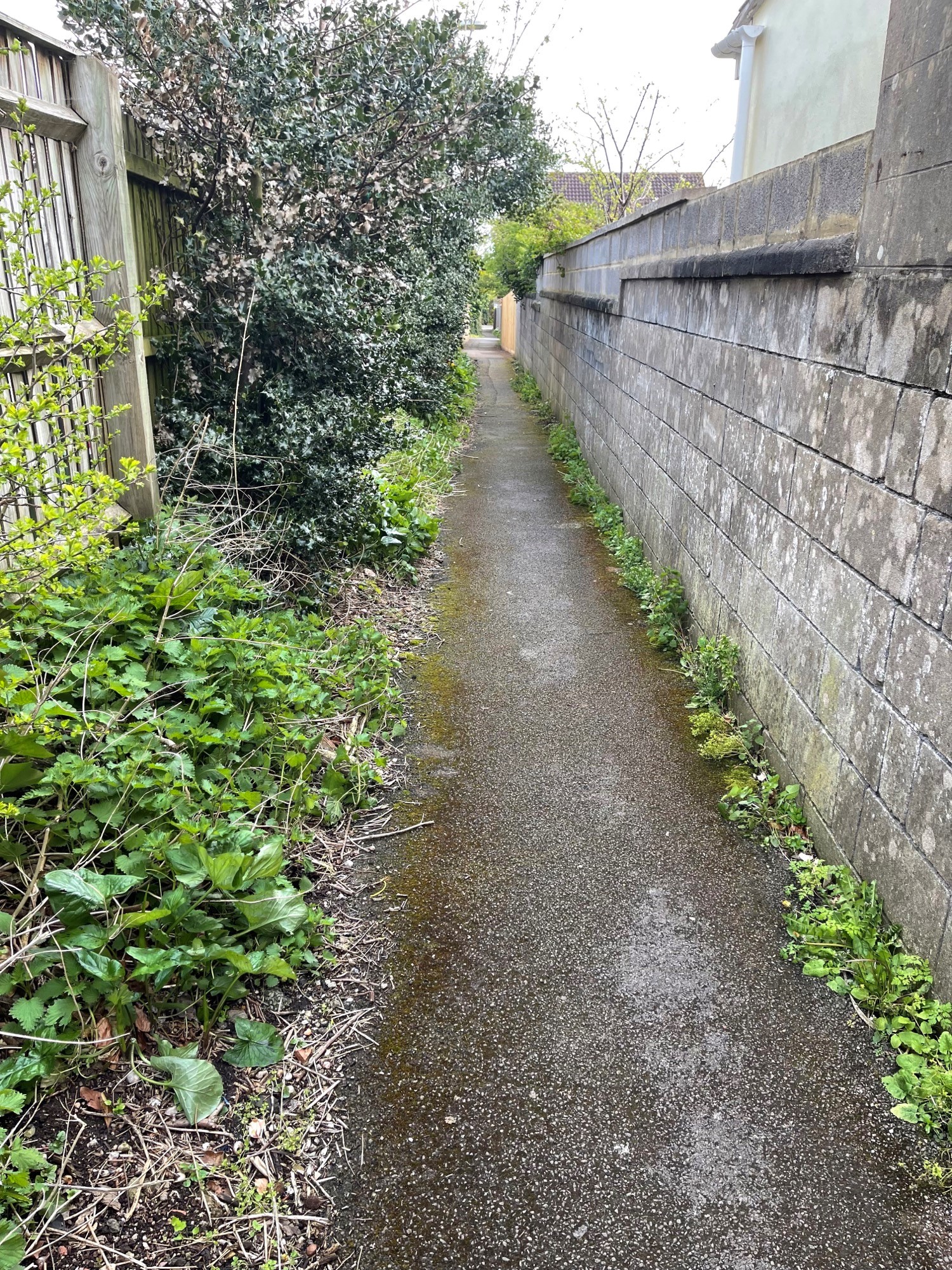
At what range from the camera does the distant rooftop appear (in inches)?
634

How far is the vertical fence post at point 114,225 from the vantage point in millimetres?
3416

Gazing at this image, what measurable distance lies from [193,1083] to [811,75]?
10178mm

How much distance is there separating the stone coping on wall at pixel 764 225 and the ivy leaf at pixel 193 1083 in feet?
9.47

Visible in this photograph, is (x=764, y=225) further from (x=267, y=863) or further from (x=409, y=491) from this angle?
(x=409, y=491)

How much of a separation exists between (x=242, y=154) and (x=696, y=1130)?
4477 millimetres

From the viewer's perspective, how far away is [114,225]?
354 centimetres

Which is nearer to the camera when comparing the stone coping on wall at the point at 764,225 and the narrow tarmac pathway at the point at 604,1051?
the narrow tarmac pathway at the point at 604,1051

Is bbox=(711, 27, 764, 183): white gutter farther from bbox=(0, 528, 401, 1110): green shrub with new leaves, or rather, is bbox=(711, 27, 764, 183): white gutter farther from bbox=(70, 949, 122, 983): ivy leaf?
bbox=(70, 949, 122, 983): ivy leaf

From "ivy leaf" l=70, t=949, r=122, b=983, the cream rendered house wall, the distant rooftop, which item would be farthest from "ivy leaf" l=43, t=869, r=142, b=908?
the distant rooftop

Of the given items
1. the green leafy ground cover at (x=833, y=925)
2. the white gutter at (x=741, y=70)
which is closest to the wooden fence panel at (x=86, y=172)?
the green leafy ground cover at (x=833, y=925)

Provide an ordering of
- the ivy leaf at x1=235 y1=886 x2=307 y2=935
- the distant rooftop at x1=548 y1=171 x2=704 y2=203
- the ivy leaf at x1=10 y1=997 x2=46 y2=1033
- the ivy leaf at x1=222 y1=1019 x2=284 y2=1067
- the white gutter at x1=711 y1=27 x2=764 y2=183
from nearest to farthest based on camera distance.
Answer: the ivy leaf at x1=10 y1=997 x2=46 y2=1033 < the ivy leaf at x1=222 y1=1019 x2=284 y2=1067 < the ivy leaf at x1=235 y1=886 x2=307 y2=935 < the white gutter at x1=711 y1=27 x2=764 y2=183 < the distant rooftop at x1=548 y1=171 x2=704 y2=203

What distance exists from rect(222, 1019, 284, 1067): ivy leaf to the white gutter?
1150 centimetres

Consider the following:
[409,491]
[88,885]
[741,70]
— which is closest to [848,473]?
[88,885]

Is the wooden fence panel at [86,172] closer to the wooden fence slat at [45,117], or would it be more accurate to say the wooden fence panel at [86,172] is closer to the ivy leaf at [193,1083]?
the wooden fence slat at [45,117]
